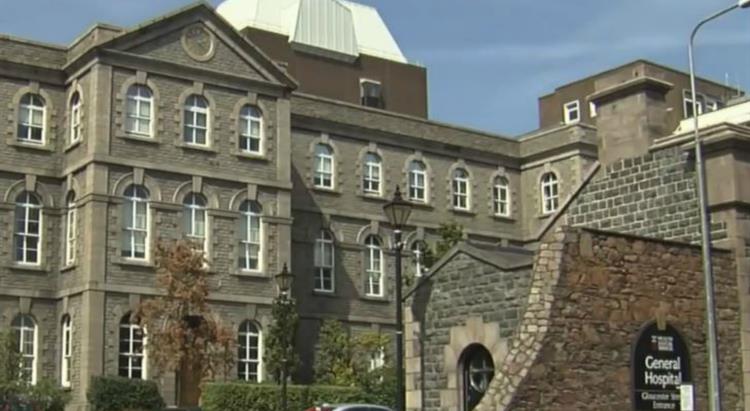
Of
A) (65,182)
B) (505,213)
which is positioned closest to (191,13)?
(65,182)

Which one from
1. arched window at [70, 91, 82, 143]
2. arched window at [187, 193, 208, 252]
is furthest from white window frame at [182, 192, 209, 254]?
arched window at [70, 91, 82, 143]

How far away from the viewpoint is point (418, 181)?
54969mm

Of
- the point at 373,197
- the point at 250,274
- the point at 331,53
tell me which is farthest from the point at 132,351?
the point at 331,53

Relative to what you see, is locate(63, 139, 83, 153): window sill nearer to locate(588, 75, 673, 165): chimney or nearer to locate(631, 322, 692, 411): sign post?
locate(588, 75, 673, 165): chimney

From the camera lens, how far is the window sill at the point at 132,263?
42312 millimetres

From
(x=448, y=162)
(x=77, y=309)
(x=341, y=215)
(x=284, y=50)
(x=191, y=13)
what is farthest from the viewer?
(x=284, y=50)

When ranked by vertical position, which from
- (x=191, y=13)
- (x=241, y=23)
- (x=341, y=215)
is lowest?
(x=341, y=215)

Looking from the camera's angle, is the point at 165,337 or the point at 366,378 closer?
the point at 165,337

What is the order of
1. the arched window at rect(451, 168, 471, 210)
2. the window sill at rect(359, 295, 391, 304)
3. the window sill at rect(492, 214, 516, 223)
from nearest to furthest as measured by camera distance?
1. the window sill at rect(359, 295, 391, 304)
2. the arched window at rect(451, 168, 471, 210)
3. the window sill at rect(492, 214, 516, 223)

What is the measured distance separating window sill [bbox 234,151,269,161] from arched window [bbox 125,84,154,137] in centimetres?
354

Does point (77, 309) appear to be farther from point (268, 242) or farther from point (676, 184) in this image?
point (676, 184)

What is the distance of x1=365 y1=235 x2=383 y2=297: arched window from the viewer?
171 feet

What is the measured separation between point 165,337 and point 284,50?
25.3 meters

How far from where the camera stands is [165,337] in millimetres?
39625
